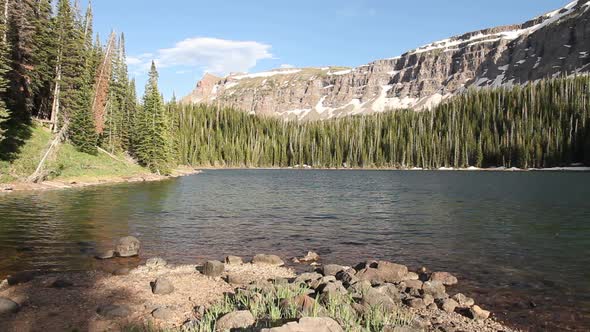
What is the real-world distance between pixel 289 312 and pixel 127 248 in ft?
38.5

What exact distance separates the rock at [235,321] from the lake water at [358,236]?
811 cm

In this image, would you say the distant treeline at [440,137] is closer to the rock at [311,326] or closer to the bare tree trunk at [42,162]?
the bare tree trunk at [42,162]

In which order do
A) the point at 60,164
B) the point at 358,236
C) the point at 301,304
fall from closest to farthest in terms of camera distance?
the point at 301,304
the point at 358,236
the point at 60,164

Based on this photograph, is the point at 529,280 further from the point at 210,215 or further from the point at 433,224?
the point at 210,215

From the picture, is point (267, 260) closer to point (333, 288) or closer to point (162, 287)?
point (162, 287)

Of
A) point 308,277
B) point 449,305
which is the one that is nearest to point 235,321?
point 308,277

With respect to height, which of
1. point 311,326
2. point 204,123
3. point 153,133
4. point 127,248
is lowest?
point 127,248

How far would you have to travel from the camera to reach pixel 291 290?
43.9ft

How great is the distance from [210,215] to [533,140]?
139921 mm

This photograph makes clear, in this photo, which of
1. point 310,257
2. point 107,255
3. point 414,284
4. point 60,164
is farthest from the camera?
point 60,164

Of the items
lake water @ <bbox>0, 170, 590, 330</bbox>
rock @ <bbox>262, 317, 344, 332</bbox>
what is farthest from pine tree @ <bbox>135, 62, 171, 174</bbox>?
rock @ <bbox>262, 317, 344, 332</bbox>

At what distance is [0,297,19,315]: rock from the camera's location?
11479 mm

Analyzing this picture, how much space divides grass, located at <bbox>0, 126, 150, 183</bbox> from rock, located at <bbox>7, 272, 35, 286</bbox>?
35304mm

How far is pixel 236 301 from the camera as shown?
1263 centimetres
